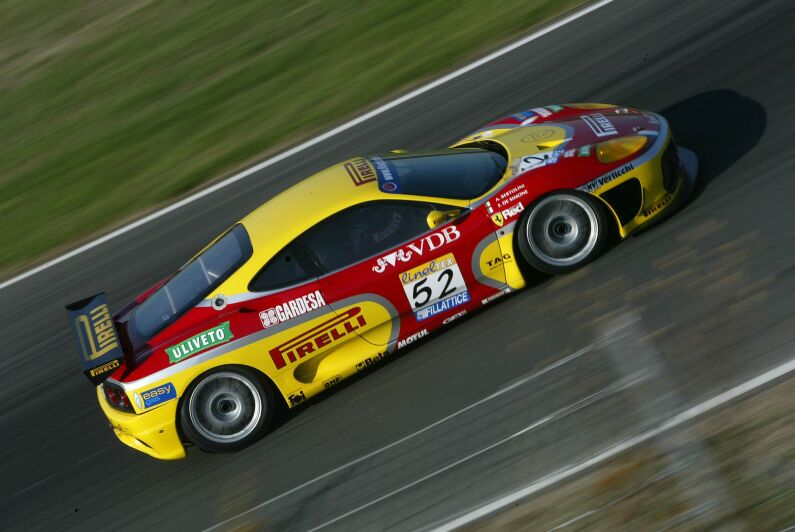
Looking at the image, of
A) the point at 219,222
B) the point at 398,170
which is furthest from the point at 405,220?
the point at 219,222

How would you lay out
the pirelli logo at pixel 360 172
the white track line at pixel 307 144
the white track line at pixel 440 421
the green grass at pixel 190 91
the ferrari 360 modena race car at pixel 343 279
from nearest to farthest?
the white track line at pixel 440 421, the ferrari 360 modena race car at pixel 343 279, the pirelli logo at pixel 360 172, the white track line at pixel 307 144, the green grass at pixel 190 91

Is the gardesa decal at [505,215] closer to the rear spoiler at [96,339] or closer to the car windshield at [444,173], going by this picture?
the car windshield at [444,173]

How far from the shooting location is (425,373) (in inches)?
269

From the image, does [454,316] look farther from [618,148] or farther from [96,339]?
[96,339]

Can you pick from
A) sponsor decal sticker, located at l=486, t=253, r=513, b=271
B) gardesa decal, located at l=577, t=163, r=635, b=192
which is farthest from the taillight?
gardesa decal, located at l=577, t=163, r=635, b=192

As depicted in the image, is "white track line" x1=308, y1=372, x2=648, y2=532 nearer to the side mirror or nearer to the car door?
the car door

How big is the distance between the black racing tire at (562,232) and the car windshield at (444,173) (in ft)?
1.45

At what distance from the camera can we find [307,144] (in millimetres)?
11141

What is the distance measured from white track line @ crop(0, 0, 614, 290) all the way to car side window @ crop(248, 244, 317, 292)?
4.51m

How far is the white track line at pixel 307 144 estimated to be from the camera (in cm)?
1091

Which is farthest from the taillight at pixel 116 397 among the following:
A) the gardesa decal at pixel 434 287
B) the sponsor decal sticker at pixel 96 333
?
the gardesa decal at pixel 434 287

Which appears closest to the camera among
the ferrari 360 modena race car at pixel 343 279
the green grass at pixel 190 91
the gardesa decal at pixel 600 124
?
the ferrari 360 modena race car at pixel 343 279

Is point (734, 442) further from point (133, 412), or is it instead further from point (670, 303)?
point (133, 412)

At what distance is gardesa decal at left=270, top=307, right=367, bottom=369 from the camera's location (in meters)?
6.67
